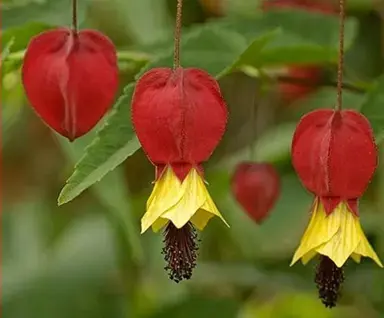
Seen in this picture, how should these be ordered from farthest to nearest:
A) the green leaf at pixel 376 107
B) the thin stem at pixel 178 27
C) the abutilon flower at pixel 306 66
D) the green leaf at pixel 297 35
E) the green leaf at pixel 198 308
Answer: the green leaf at pixel 198 308
the abutilon flower at pixel 306 66
the green leaf at pixel 297 35
the green leaf at pixel 376 107
the thin stem at pixel 178 27

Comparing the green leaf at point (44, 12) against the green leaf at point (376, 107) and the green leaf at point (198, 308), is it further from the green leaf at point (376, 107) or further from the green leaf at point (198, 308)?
the green leaf at point (198, 308)

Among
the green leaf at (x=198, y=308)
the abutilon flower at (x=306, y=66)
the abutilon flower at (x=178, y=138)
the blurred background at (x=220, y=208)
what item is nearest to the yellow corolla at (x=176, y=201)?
the abutilon flower at (x=178, y=138)

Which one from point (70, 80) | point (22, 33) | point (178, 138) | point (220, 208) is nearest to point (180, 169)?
point (178, 138)

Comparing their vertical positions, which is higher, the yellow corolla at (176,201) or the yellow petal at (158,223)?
the yellow corolla at (176,201)

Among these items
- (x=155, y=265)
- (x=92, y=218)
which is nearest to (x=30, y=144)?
(x=92, y=218)

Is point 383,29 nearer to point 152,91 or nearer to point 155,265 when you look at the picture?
point 155,265

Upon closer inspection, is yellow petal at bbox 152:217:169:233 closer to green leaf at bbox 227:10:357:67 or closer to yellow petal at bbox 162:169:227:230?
yellow petal at bbox 162:169:227:230

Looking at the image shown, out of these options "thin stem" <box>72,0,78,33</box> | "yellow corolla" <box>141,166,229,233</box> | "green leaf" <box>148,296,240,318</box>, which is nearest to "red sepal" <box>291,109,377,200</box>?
"yellow corolla" <box>141,166,229,233</box>
